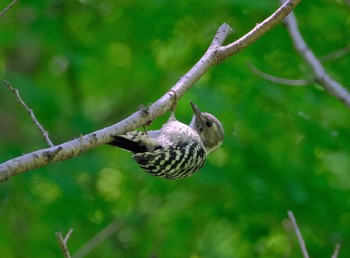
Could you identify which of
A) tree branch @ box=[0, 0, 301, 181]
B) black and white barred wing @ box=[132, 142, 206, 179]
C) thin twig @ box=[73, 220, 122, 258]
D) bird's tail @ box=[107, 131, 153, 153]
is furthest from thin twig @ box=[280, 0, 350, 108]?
thin twig @ box=[73, 220, 122, 258]

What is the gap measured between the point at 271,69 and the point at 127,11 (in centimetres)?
184

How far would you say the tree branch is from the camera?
304 centimetres

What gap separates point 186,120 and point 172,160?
2571 millimetres

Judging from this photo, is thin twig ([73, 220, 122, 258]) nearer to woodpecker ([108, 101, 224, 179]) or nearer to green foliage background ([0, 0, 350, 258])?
green foliage background ([0, 0, 350, 258])

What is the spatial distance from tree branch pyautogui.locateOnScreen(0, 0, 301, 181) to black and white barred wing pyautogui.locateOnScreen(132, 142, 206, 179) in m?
1.06

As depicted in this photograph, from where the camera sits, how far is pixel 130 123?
365 centimetres

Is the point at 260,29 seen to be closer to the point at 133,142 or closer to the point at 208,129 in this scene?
the point at 133,142

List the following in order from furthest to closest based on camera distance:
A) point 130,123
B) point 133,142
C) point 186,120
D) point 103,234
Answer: point 103,234 → point 186,120 → point 133,142 → point 130,123

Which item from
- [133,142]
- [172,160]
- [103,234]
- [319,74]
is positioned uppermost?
[319,74]

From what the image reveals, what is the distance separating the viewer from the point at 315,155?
8.23 metres

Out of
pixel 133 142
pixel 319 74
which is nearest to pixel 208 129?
pixel 319 74

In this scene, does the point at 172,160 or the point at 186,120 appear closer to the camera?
the point at 172,160

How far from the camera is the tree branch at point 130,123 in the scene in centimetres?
304

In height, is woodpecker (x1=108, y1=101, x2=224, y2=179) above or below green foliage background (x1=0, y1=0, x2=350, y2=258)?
above
